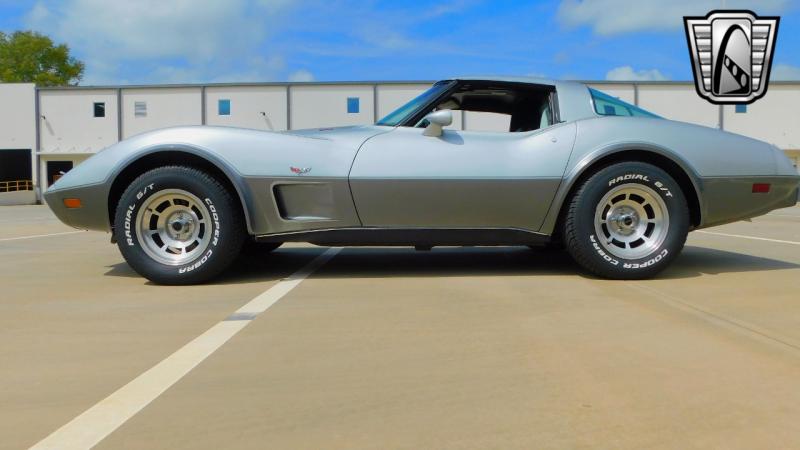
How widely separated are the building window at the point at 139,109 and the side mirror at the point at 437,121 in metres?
35.6

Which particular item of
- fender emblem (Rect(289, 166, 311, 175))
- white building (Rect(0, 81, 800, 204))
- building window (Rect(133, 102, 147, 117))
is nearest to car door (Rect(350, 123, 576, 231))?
fender emblem (Rect(289, 166, 311, 175))

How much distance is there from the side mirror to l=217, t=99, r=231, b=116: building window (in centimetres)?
3316

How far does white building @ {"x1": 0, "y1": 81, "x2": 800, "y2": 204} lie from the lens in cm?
3416

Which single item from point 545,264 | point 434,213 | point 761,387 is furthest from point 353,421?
point 545,264

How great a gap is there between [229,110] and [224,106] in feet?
1.15

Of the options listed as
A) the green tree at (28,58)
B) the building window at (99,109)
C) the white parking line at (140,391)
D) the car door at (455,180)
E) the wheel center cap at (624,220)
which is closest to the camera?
the white parking line at (140,391)

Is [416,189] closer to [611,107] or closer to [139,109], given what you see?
[611,107]

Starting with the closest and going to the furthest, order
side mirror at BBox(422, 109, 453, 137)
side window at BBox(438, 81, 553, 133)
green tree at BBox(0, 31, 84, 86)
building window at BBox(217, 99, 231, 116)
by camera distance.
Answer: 1. side mirror at BBox(422, 109, 453, 137)
2. side window at BBox(438, 81, 553, 133)
3. building window at BBox(217, 99, 231, 116)
4. green tree at BBox(0, 31, 84, 86)

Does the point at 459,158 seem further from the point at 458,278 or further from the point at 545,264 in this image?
the point at 545,264

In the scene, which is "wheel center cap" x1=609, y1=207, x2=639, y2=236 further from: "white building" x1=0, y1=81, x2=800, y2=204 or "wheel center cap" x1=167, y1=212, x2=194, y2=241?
"white building" x1=0, y1=81, x2=800, y2=204

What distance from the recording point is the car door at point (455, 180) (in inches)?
165

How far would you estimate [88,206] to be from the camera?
4234mm

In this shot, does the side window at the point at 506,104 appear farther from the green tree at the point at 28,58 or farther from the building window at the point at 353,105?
the green tree at the point at 28,58

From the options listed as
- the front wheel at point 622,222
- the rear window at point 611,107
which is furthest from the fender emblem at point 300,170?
the rear window at point 611,107
